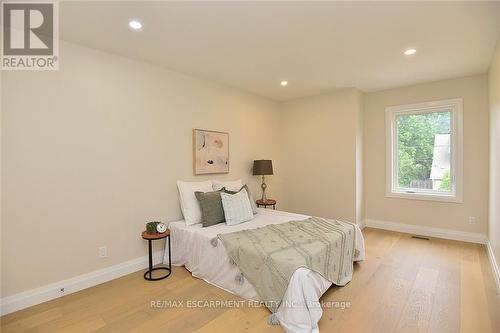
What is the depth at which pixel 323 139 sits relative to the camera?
180 inches

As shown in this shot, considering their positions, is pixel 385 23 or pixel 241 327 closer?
pixel 241 327

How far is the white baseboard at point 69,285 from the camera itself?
7.02 ft

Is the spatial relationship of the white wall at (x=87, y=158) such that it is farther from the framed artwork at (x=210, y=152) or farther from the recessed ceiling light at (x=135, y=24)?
the recessed ceiling light at (x=135, y=24)

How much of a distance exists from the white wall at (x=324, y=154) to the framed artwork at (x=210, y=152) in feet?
5.31

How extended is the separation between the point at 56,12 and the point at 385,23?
282 cm

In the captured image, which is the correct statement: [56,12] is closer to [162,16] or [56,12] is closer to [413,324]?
[162,16]

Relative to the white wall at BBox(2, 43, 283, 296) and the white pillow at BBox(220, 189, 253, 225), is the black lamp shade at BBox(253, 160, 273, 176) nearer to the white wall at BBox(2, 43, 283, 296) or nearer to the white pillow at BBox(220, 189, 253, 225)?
the white pillow at BBox(220, 189, 253, 225)

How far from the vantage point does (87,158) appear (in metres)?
2.57

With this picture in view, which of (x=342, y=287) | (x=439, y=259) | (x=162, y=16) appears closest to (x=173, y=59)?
(x=162, y=16)

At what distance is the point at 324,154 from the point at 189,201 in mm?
2636

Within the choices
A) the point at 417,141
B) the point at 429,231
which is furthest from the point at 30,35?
the point at 429,231

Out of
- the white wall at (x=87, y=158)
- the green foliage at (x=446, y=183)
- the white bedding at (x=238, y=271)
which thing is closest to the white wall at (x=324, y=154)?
the green foliage at (x=446, y=183)

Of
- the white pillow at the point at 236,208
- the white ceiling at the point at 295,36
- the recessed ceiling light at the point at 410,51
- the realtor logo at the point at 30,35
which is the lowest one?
A: the white pillow at the point at 236,208

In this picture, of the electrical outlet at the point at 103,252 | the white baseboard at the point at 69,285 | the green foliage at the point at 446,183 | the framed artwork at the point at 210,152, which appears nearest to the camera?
the white baseboard at the point at 69,285
